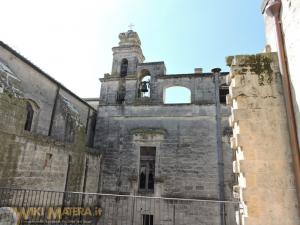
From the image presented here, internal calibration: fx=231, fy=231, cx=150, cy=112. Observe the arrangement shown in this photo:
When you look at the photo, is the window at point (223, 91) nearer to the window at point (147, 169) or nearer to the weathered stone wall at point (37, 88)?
the window at point (147, 169)

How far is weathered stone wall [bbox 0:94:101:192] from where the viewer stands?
7.00m

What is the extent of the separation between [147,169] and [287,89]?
10571mm

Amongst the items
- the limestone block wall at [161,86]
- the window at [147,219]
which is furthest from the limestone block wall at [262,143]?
the limestone block wall at [161,86]

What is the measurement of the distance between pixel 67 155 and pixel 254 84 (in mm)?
8652

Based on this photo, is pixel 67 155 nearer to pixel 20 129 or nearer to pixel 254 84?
pixel 20 129

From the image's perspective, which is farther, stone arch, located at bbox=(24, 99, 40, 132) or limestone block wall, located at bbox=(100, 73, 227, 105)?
limestone block wall, located at bbox=(100, 73, 227, 105)

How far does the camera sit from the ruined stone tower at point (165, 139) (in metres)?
12.1

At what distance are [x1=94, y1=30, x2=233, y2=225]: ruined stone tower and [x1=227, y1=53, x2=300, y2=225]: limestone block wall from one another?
28.4 ft

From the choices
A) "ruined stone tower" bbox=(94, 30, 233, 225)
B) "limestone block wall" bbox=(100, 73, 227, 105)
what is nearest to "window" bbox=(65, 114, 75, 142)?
"ruined stone tower" bbox=(94, 30, 233, 225)

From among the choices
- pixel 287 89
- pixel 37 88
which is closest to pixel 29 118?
pixel 37 88

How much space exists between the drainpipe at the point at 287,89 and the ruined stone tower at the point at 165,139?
928 cm

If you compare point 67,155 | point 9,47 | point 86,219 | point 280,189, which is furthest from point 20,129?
point 280,189

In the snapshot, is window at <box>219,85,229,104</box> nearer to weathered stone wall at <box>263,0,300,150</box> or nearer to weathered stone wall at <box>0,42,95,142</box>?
weathered stone wall at <box>0,42,95,142</box>

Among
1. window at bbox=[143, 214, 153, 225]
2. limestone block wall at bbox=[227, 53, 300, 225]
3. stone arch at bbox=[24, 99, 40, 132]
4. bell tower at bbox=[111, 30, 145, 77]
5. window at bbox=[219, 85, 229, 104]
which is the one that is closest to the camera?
limestone block wall at bbox=[227, 53, 300, 225]
